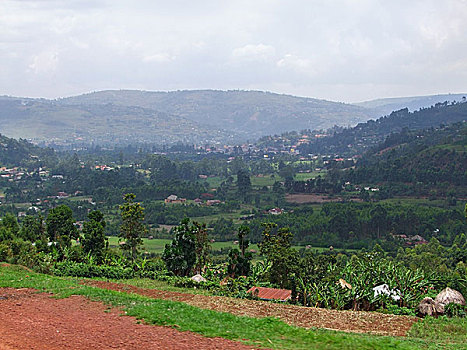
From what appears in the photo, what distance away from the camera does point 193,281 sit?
1734 cm

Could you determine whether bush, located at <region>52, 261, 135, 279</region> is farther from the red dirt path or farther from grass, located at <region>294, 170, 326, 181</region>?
grass, located at <region>294, 170, 326, 181</region>

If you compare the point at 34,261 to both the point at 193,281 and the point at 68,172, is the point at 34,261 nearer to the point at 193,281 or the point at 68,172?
the point at 193,281

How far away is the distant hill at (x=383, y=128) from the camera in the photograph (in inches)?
6781

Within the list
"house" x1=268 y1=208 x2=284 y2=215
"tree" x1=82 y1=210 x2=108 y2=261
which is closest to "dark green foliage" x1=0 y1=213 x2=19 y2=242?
"tree" x1=82 y1=210 x2=108 y2=261

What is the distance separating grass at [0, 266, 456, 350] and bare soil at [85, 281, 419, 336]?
0.75 meters

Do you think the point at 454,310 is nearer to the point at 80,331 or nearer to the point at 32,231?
the point at 80,331

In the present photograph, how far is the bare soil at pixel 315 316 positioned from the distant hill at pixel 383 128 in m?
155

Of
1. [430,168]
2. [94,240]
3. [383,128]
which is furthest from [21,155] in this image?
[94,240]

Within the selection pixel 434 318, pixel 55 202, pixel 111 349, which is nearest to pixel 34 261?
pixel 111 349

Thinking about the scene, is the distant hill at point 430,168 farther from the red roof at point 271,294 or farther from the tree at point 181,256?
the red roof at point 271,294

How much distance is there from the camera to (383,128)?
187625 millimetres

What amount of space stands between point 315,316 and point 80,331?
5.63 metres

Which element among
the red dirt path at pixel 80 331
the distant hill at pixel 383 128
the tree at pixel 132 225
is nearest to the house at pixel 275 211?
the tree at pixel 132 225

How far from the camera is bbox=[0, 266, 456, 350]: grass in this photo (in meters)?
9.52
